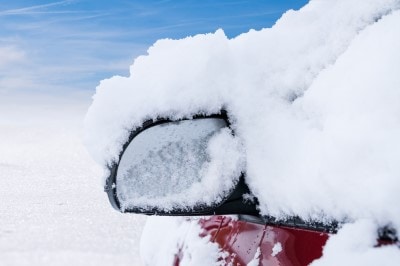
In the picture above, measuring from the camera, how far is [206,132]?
4.90 feet

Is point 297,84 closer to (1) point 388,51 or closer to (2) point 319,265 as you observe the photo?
(1) point 388,51

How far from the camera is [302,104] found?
1485 millimetres

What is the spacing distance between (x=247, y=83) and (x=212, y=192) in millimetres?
309

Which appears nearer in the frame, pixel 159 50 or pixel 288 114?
pixel 288 114

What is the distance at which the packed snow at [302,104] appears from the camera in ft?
4.07

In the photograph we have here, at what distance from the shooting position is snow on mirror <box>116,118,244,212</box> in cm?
148

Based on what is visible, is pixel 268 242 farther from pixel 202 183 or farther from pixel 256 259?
pixel 202 183

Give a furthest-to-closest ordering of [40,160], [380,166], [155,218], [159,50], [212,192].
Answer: [40,160]
[155,218]
[159,50]
[212,192]
[380,166]

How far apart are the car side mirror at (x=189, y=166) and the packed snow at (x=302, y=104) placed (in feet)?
0.11

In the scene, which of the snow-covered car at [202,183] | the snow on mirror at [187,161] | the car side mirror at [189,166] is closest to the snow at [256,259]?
the snow-covered car at [202,183]

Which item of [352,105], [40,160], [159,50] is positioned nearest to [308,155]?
[352,105]

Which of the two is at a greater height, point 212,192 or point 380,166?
point 380,166

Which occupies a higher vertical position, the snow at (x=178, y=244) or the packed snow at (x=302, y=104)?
the packed snow at (x=302, y=104)

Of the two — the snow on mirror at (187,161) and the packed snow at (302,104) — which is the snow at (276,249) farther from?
the snow on mirror at (187,161)
